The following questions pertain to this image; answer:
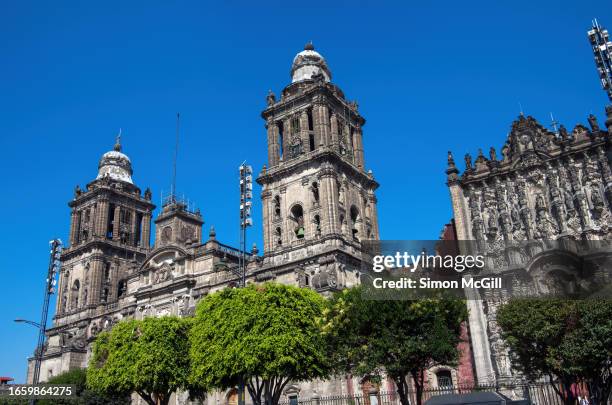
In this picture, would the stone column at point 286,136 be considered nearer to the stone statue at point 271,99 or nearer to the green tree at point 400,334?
the stone statue at point 271,99

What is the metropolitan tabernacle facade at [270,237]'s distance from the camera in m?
50.0

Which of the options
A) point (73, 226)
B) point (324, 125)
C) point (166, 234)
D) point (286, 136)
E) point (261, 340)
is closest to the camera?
point (261, 340)

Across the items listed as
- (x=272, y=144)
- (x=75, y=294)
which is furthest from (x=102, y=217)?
(x=272, y=144)

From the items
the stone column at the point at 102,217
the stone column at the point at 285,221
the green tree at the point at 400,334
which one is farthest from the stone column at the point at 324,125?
the stone column at the point at 102,217

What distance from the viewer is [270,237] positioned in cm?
5275

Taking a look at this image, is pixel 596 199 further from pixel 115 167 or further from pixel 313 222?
pixel 115 167

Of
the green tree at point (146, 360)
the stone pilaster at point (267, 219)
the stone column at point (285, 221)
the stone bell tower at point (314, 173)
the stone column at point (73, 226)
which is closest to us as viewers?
the green tree at point (146, 360)

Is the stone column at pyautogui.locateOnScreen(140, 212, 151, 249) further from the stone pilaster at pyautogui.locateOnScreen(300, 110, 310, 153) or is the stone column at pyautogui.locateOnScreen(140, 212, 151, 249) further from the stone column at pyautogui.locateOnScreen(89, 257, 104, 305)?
the stone pilaster at pyautogui.locateOnScreen(300, 110, 310, 153)

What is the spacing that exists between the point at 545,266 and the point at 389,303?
1138 centimetres

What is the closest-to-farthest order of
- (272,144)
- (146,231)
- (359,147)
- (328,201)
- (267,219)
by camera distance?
1. (328,201)
2. (267,219)
3. (272,144)
4. (359,147)
5. (146,231)

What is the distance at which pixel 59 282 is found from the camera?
237 feet

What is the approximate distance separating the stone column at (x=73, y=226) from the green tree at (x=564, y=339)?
60.4m

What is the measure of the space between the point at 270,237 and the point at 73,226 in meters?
34.9

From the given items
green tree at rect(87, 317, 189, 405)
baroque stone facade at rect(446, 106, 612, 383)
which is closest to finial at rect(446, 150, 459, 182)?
baroque stone facade at rect(446, 106, 612, 383)
